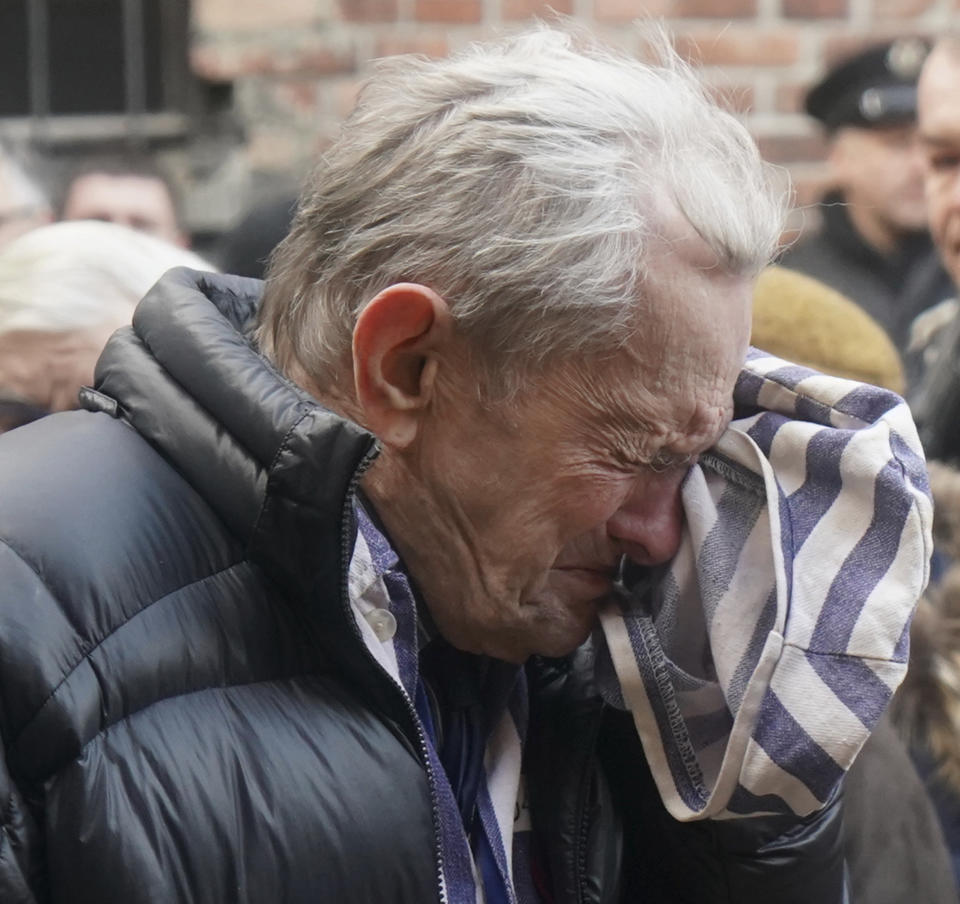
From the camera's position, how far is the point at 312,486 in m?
1.19

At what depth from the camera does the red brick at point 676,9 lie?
11.4 ft

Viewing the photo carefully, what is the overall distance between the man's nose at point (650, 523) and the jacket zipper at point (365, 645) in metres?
0.28

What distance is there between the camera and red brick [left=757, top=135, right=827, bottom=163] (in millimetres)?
3688

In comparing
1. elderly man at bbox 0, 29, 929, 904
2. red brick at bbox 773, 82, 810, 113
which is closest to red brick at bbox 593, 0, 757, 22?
red brick at bbox 773, 82, 810, 113

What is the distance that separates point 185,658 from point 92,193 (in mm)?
2586

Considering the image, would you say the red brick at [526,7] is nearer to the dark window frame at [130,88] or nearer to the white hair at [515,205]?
the dark window frame at [130,88]

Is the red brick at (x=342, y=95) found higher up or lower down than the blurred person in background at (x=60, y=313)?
higher up

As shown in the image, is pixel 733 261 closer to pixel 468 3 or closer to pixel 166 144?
pixel 468 3

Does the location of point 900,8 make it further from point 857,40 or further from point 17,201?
point 17,201

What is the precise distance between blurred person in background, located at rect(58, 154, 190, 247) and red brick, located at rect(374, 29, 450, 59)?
58 cm

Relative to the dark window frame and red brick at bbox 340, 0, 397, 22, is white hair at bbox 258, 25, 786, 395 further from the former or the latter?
the dark window frame

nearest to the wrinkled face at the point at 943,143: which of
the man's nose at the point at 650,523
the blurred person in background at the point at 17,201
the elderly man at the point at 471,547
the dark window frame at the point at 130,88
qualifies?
the elderly man at the point at 471,547

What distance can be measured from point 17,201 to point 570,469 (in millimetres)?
2202

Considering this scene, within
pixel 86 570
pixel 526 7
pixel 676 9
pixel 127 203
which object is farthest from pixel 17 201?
pixel 86 570
